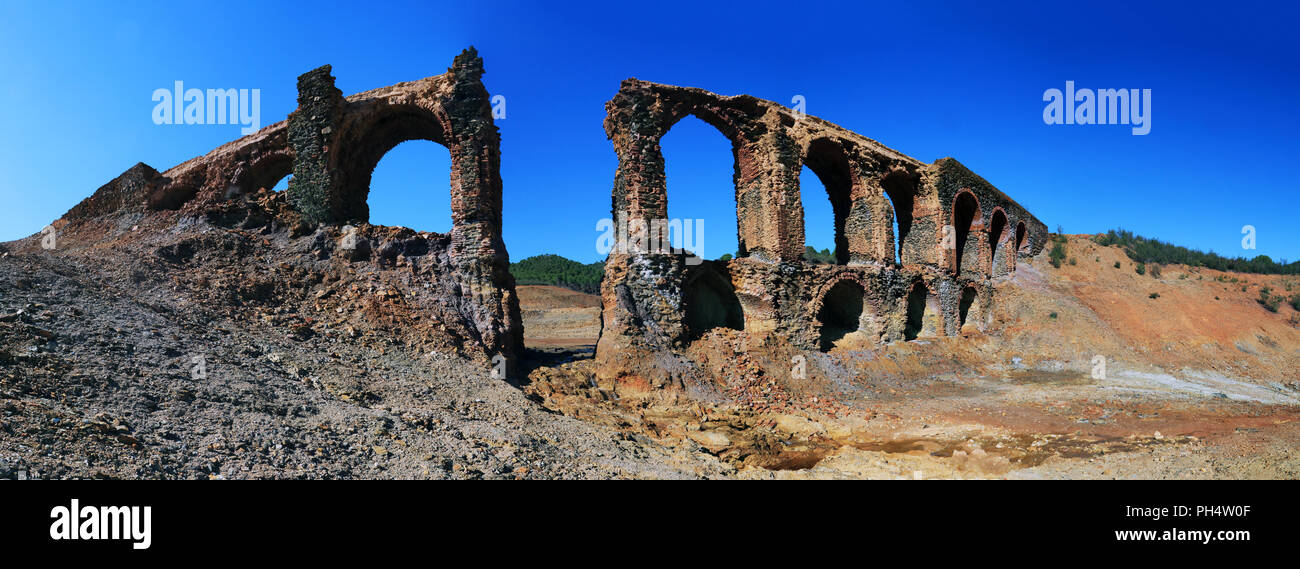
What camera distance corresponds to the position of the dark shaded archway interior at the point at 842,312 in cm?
1747

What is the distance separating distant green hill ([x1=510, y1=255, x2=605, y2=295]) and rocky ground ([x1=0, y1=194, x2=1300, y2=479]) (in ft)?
125

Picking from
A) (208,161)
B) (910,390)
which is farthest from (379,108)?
(910,390)

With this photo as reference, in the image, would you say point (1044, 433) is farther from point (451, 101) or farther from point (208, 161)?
point (208, 161)

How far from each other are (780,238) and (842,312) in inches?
158

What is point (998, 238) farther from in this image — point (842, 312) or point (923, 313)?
point (842, 312)

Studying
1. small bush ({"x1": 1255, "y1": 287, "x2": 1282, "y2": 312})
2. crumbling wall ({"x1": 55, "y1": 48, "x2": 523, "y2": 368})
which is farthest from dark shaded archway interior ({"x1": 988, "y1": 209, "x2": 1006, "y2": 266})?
crumbling wall ({"x1": 55, "y1": 48, "x2": 523, "y2": 368})

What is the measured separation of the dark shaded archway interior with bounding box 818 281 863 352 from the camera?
57.3ft

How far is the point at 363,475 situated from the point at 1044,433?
34.3 feet

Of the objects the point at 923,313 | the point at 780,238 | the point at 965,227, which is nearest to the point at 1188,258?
the point at 965,227

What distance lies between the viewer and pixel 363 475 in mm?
5473

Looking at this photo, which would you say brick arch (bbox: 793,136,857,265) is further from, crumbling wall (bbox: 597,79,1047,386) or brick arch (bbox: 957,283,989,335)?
brick arch (bbox: 957,283,989,335)

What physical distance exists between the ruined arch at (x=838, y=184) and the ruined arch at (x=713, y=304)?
5195mm

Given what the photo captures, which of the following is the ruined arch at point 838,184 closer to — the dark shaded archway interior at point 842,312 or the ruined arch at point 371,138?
the dark shaded archway interior at point 842,312

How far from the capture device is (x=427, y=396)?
871 cm
